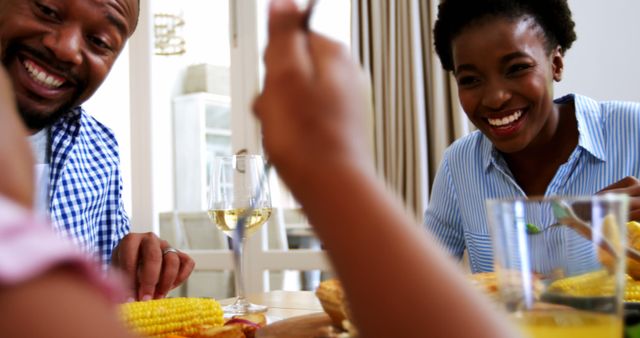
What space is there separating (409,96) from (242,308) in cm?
200

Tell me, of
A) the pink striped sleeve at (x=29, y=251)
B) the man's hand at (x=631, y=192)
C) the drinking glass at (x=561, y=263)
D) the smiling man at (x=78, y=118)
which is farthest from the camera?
the smiling man at (x=78, y=118)

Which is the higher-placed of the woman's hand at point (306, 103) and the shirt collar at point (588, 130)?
the shirt collar at point (588, 130)

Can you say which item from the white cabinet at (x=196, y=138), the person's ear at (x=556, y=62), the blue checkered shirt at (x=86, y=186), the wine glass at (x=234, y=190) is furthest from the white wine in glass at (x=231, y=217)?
the white cabinet at (x=196, y=138)

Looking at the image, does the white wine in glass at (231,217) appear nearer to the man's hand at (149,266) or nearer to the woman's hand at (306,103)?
the man's hand at (149,266)

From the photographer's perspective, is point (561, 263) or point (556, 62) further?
point (556, 62)

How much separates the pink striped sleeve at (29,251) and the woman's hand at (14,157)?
14 millimetres

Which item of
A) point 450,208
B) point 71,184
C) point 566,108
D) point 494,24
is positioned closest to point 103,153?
point 71,184

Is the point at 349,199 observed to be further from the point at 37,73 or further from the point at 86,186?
the point at 86,186

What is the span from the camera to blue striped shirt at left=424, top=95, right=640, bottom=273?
1.62 meters

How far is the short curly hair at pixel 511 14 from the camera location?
1595 mm

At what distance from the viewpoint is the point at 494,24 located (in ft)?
5.16

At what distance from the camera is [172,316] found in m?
0.93

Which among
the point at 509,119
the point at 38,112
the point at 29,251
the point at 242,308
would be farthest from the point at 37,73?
the point at 29,251

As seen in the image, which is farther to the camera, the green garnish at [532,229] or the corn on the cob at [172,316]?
the corn on the cob at [172,316]
